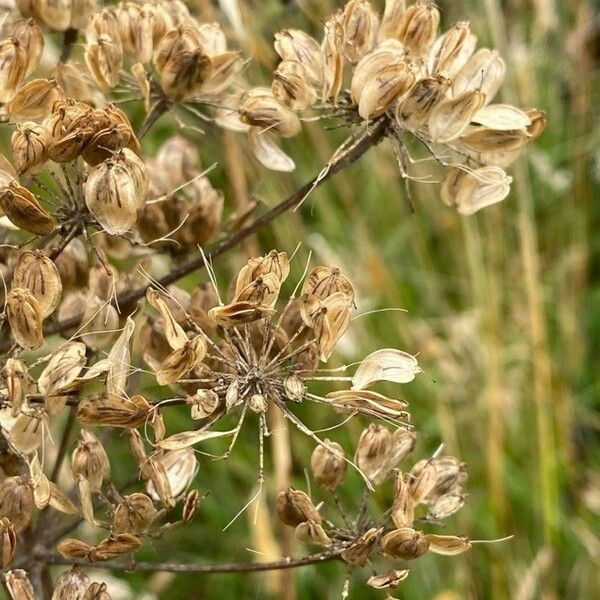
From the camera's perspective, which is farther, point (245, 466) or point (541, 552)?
point (245, 466)

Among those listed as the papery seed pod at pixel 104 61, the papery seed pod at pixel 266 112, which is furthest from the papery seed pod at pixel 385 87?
the papery seed pod at pixel 104 61

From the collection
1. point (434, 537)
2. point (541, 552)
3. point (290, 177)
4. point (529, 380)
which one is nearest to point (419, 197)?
point (290, 177)

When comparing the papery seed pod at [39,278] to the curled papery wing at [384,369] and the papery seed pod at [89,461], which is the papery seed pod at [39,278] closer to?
the papery seed pod at [89,461]

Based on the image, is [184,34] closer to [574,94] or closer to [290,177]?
[290,177]

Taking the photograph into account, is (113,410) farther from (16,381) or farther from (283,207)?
(283,207)

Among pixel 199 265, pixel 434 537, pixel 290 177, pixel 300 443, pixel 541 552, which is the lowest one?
pixel 541 552

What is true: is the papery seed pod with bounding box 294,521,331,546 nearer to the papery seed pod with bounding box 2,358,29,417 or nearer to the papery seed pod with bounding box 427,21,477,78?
the papery seed pod with bounding box 2,358,29,417
